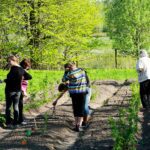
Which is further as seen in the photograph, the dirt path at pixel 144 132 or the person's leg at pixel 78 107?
the person's leg at pixel 78 107

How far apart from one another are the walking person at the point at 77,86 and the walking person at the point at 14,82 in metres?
1.02

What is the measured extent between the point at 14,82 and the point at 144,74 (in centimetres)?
405

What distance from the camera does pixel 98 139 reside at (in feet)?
33.2

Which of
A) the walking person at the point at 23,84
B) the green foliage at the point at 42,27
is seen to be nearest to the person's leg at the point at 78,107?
the walking person at the point at 23,84

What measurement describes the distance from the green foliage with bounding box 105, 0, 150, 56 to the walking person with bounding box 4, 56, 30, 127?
20.4 m

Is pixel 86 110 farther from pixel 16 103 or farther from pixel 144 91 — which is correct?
pixel 144 91

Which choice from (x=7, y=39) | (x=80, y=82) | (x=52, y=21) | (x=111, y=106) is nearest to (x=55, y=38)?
(x=52, y=21)

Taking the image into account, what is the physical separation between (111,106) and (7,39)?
49.6ft

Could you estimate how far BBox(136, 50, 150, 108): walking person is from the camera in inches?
539

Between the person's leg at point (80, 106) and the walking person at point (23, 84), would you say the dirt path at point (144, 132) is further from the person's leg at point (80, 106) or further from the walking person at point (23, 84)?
the walking person at point (23, 84)

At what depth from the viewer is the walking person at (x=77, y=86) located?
1093 centimetres

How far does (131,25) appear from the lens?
3166 centimetres

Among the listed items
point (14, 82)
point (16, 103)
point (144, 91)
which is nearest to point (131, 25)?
point (144, 91)

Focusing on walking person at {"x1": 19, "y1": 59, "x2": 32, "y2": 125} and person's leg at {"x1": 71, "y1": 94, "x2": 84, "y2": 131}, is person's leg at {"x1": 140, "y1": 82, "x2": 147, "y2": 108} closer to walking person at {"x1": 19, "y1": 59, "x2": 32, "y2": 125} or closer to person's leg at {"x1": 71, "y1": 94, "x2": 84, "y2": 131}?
person's leg at {"x1": 71, "y1": 94, "x2": 84, "y2": 131}
